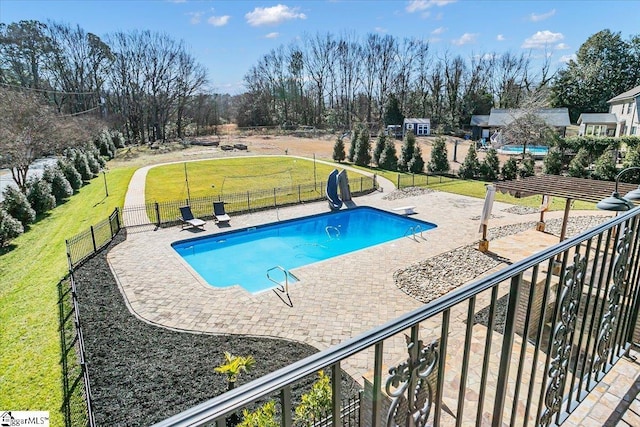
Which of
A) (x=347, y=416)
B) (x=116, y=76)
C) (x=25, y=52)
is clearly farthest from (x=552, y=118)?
(x=25, y=52)

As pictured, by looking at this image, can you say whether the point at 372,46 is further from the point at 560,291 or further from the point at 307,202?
the point at 560,291

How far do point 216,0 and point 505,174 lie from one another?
21.4 meters

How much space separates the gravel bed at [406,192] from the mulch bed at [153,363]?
1518 cm

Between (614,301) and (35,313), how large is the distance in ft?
37.0

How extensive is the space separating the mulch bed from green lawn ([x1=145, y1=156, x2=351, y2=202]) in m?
13.6

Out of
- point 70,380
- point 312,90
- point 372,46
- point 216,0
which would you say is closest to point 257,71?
point 312,90

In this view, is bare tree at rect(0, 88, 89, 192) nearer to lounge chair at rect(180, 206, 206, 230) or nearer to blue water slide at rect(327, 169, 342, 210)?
lounge chair at rect(180, 206, 206, 230)

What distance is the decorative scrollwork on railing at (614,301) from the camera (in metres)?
2.33

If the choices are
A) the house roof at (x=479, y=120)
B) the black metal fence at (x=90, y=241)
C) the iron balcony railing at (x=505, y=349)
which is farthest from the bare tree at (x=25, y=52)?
the house roof at (x=479, y=120)

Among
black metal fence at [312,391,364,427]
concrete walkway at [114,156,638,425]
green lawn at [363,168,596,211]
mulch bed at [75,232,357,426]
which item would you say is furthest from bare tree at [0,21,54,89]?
black metal fence at [312,391,364,427]

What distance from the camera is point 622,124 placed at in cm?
3391

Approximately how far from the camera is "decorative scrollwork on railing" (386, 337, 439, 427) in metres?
1.21

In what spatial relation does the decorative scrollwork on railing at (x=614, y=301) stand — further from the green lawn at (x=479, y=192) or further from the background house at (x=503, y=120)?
the background house at (x=503, y=120)

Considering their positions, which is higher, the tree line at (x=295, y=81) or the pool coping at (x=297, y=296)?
the tree line at (x=295, y=81)
